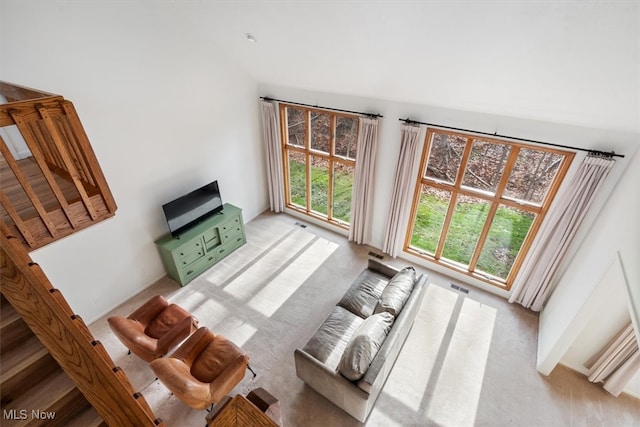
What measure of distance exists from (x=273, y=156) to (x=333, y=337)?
368 centimetres

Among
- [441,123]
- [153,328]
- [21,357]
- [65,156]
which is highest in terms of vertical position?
[441,123]

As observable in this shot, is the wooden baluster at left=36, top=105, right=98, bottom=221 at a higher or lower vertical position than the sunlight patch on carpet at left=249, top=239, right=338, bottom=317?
higher

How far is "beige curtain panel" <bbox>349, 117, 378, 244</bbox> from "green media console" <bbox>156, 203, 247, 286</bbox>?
2.12 meters

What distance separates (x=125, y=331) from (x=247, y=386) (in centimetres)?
147

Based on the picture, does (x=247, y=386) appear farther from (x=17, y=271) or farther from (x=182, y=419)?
(x=17, y=271)

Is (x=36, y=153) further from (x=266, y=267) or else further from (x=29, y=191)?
(x=266, y=267)

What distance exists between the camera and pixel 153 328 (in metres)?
3.62

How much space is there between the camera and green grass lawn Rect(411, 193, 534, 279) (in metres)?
5.14

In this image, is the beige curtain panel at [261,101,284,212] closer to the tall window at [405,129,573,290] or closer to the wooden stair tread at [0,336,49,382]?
the tall window at [405,129,573,290]

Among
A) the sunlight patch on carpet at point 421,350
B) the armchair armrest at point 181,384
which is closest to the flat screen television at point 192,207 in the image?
the armchair armrest at point 181,384

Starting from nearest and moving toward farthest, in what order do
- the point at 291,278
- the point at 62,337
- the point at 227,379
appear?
the point at 62,337 < the point at 227,379 < the point at 291,278

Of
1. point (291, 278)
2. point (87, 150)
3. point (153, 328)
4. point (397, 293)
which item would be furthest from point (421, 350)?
point (87, 150)

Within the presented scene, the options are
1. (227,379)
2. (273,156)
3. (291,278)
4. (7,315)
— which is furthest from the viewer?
(273,156)

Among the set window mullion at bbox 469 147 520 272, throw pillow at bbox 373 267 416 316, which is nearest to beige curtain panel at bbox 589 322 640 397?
window mullion at bbox 469 147 520 272
